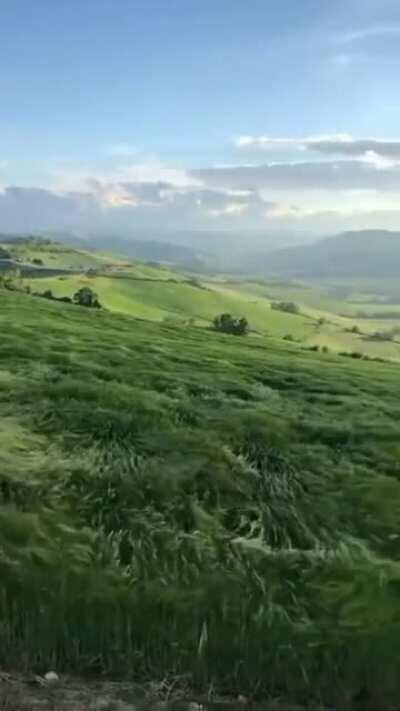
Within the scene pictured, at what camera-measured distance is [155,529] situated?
8.76m

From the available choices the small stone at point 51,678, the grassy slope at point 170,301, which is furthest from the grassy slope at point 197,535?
the grassy slope at point 170,301

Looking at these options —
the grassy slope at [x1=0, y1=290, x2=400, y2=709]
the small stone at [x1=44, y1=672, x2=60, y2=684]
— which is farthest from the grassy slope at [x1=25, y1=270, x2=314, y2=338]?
the small stone at [x1=44, y1=672, x2=60, y2=684]

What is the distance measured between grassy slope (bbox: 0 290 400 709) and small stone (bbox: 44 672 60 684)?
0.70 ft

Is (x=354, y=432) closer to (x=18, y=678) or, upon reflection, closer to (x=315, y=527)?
(x=315, y=527)

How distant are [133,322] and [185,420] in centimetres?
1737

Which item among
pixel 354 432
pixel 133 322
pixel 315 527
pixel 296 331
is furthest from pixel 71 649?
pixel 296 331

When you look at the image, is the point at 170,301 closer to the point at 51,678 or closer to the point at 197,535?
the point at 197,535

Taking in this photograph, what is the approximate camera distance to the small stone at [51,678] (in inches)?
257

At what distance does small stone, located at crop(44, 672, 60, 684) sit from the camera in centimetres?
653

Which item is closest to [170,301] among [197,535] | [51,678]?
[197,535]

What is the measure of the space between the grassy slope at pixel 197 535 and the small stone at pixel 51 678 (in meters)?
0.21

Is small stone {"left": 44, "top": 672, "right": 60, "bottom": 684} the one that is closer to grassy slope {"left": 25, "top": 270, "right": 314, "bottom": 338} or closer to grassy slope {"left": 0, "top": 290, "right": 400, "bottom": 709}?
grassy slope {"left": 0, "top": 290, "right": 400, "bottom": 709}

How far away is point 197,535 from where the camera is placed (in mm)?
8773

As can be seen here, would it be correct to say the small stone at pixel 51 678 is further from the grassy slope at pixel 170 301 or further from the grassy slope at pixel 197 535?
the grassy slope at pixel 170 301
